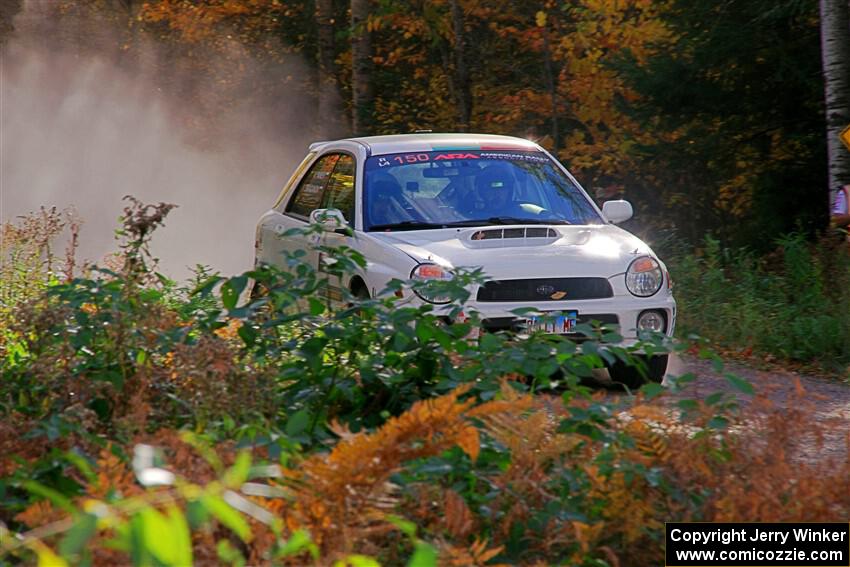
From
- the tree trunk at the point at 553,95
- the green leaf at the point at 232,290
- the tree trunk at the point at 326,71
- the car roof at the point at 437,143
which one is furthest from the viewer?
the tree trunk at the point at 326,71

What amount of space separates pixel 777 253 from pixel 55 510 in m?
12.4

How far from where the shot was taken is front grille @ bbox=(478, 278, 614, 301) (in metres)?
8.78

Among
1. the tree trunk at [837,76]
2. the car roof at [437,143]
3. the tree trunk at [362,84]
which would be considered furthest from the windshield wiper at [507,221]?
the tree trunk at [362,84]

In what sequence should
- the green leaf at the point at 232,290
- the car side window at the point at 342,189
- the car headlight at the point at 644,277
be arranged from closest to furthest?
1. the green leaf at the point at 232,290
2. the car headlight at the point at 644,277
3. the car side window at the point at 342,189

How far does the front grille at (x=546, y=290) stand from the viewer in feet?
28.8

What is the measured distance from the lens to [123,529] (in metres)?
1.87

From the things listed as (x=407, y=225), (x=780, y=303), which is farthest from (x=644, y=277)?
(x=780, y=303)

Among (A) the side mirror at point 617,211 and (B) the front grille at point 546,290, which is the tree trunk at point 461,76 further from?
(B) the front grille at point 546,290

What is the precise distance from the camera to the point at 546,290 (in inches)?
349

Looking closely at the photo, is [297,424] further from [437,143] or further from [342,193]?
[437,143]

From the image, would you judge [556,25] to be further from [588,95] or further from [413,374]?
[413,374]

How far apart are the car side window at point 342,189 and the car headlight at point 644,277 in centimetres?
202

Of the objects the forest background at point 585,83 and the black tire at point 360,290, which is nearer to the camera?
the black tire at point 360,290

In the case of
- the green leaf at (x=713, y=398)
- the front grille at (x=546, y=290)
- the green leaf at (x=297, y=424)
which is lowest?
the front grille at (x=546, y=290)
